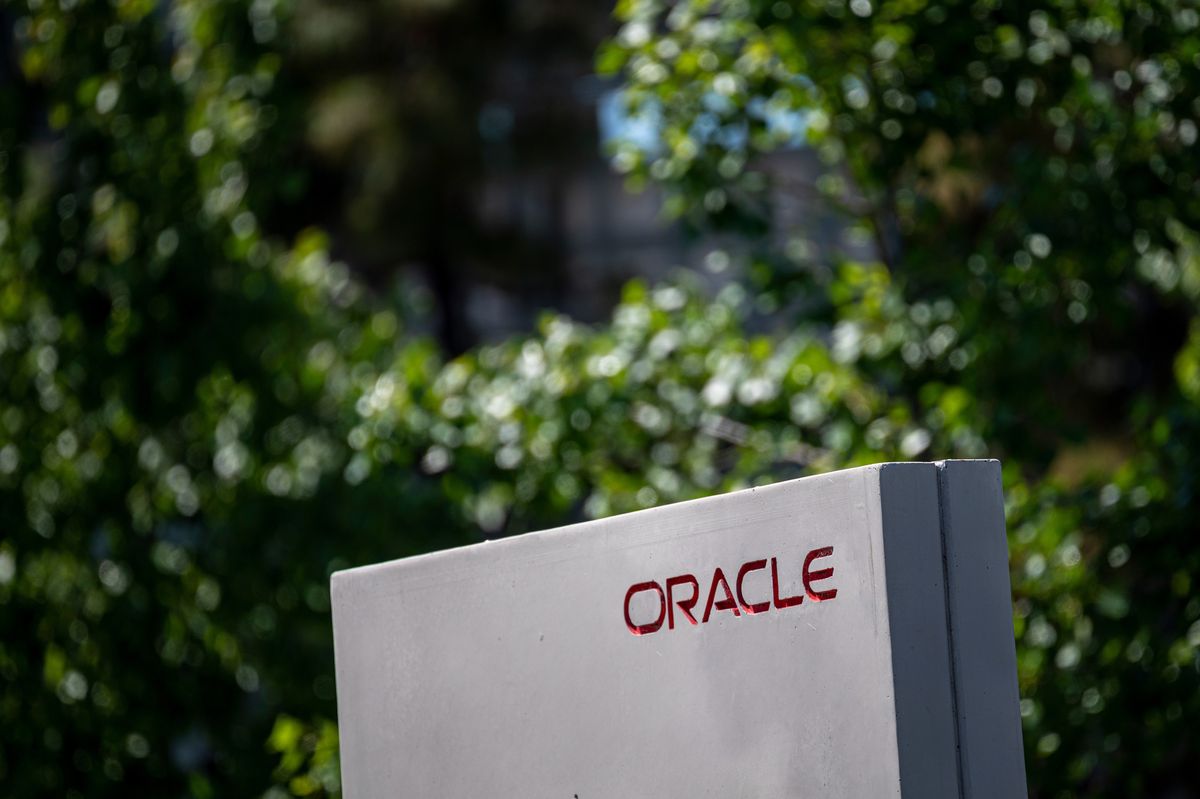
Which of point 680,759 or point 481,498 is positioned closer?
point 680,759

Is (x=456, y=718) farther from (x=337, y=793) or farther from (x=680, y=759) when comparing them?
(x=337, y=793)

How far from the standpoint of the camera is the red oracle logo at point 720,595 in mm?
1832

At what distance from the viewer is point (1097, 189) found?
3.75 metres

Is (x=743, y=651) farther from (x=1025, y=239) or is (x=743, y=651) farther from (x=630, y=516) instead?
(x=1025, y=239)

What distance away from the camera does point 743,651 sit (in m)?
1.90

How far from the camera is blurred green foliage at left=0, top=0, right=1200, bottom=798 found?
367 cm

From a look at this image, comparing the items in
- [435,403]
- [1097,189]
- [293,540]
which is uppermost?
[1097,189]

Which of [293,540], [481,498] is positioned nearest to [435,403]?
[481,498]

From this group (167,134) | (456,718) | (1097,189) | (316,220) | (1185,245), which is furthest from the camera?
(316,220)

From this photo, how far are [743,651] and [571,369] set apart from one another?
→ 2.48 meters

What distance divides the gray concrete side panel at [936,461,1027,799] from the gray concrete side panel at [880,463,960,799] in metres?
0.02

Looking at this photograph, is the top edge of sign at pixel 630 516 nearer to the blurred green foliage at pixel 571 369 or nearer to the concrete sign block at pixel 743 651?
the concrete sign block at pixel 743 651

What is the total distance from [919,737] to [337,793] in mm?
2444

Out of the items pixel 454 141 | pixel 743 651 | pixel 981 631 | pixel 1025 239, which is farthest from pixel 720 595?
pixel 454 141
